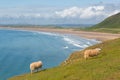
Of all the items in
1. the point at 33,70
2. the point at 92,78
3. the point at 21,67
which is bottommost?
the point at 21,67

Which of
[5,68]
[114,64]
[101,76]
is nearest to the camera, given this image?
[101,76]

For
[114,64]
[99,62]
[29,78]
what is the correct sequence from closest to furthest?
[114,64] < [99,62] < [29,78]

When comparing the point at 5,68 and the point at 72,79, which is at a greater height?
the point at 72,79

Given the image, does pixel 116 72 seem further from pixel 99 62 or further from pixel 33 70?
pixel 33 70

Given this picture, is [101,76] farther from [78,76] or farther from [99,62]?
[99,62]

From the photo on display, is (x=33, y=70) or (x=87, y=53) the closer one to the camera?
(x=87, y=53)

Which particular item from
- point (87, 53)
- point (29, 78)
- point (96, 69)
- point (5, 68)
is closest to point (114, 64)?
point (96, 69)

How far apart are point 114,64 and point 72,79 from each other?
6.00 m

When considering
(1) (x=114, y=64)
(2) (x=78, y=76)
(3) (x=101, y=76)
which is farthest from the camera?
(1) (x=114, y=64)

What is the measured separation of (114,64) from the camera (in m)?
37.6

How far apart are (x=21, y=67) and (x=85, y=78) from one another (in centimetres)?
6399

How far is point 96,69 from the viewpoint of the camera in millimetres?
36469

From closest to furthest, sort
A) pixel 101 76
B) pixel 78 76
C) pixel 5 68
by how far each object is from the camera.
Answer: pixel 101 76
pixel 78 76
pixel 5 68

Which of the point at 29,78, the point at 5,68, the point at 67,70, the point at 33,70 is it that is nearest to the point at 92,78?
the point at 67,70
